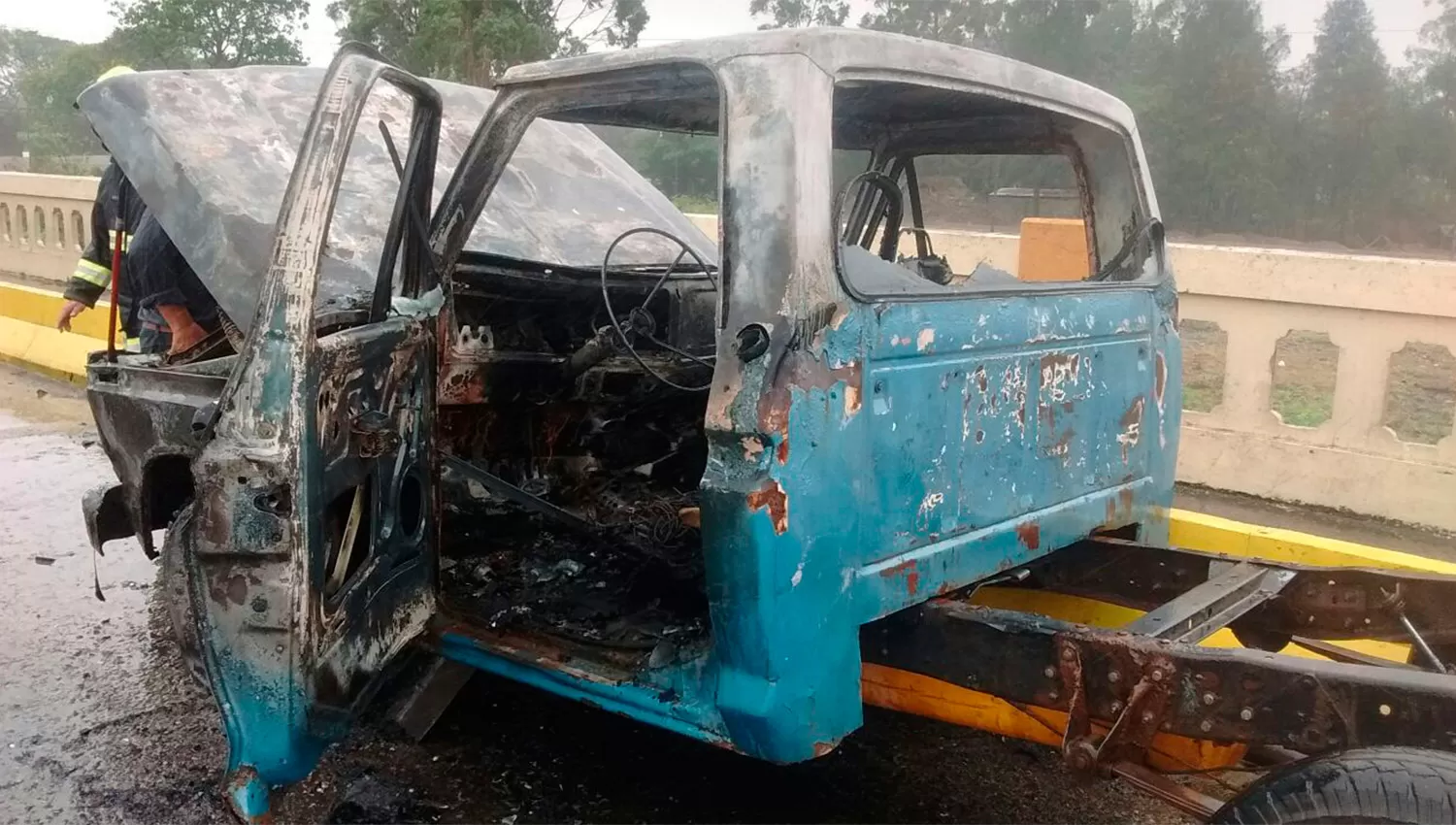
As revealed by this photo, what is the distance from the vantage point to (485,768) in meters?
3.14

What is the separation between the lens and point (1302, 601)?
2844mm

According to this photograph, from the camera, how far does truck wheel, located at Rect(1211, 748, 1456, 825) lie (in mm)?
1771

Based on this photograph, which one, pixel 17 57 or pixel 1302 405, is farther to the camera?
pixel 17 57

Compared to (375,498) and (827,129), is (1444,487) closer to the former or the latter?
(827,129)

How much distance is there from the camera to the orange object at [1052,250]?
564 cm

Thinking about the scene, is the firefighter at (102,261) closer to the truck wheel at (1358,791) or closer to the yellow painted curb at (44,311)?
the yellow painted curb at (44,311)

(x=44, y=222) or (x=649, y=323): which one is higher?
(x=44, y=222)

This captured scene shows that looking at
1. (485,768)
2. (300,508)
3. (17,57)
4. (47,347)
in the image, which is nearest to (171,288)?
(485,768)

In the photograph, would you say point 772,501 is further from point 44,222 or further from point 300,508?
point 44,222

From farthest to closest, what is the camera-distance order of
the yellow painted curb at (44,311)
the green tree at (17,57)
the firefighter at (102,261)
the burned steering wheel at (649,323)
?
the green tree at (17,57), the yellow painted curb at (44,311), the firefighter at (102,261), the burned steering wheel at (649,323)

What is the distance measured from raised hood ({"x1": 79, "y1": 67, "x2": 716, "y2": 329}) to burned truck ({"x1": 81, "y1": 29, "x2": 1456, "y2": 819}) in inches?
1.1

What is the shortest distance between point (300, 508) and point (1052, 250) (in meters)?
4.56

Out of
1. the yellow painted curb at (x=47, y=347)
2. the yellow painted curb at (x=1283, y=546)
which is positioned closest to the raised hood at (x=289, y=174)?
the yellow painted curb at (x=1283, y=546)

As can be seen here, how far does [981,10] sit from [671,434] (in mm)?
16291
